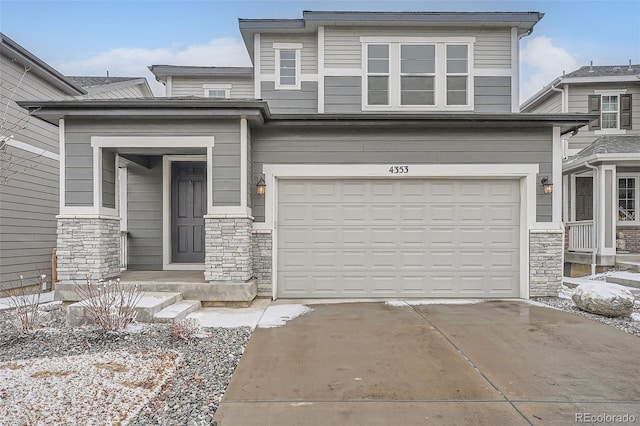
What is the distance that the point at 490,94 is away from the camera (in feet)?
31.4

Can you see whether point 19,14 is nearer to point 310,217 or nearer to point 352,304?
point 310,217

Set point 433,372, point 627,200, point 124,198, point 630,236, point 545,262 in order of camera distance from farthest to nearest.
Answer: point 627,200 < point 630,236 < point 124,198 < point 545,262 < point 433,372

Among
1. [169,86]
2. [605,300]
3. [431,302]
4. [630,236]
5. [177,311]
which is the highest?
[169,86]

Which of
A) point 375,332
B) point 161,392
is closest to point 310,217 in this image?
point 375,332

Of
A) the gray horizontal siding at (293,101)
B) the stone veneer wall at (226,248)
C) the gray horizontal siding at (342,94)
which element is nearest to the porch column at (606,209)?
the gray horizontal siding at (342,94)

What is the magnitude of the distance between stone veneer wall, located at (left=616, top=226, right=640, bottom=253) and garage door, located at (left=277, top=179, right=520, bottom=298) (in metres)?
6.54

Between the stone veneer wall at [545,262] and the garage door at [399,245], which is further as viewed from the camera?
the garage door at [399,245]

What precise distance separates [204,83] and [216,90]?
0.40m

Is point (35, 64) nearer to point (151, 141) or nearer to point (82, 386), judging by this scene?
point (151, 141)

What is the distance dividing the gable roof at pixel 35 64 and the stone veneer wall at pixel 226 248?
460cm

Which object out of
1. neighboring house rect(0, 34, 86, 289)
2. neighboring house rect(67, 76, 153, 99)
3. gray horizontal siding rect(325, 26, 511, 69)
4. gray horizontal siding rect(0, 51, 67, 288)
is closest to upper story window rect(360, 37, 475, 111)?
gray horizontal siding rect(325, 26, 511, 69)

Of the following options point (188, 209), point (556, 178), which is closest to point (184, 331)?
point (188, 209)

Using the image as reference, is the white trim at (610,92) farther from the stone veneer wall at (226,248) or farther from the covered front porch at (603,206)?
the stone veneer wall at (226,248)

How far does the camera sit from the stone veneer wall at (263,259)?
7.48 meters
